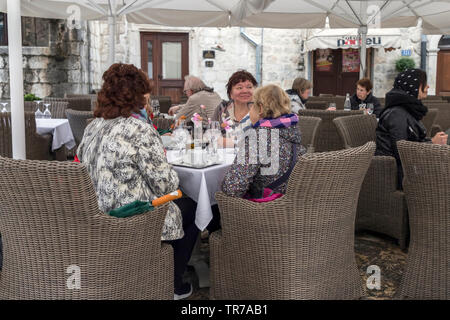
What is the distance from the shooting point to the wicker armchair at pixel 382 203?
3811 millimetres

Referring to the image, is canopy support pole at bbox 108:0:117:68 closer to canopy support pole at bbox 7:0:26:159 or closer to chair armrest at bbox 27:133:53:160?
chair armrest at bbox 27:133:53:160

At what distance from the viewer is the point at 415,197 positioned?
267 centimetres

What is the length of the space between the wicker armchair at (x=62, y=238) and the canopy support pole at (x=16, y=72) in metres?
0.72

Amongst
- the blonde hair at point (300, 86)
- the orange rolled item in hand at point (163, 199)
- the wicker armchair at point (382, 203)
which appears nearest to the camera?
the orange rolled item in hand at point (163, 199)

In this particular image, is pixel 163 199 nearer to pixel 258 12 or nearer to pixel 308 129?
pixel 308 129

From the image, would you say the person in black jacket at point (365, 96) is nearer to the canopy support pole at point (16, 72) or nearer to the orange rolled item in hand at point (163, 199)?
the orange rolled item in hand at point (163, 199)

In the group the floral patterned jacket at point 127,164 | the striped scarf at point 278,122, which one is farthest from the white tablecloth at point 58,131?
the striped scarf at point 278,122

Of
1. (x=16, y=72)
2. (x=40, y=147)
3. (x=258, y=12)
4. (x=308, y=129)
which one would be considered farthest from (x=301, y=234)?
(x=258, y=12)

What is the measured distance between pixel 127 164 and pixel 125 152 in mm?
58

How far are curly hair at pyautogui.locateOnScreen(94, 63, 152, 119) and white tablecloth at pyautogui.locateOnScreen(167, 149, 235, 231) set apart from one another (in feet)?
1.63

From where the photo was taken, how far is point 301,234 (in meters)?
2.35
